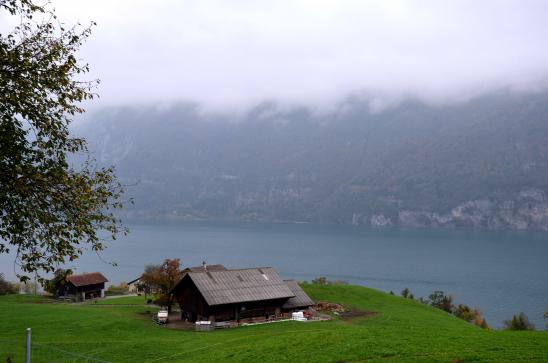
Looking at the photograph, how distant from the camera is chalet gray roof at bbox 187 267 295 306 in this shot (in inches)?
1850

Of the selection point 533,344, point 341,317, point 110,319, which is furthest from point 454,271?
point 533,344

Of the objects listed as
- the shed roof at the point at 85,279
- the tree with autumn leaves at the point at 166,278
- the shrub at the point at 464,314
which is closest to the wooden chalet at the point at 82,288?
the shed roof at the point at 85,279

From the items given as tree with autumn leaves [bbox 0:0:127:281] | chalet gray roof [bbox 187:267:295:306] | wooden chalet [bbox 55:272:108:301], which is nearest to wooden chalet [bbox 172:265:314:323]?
chalet gray roof [bbox 187:267:295:306]

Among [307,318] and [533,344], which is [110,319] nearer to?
[307,318]

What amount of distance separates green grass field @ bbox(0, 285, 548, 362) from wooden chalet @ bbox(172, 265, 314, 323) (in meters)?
3.62

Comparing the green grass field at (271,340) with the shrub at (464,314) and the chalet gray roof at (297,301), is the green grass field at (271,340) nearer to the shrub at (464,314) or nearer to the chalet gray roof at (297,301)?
the chalet gray roof at (297,301)

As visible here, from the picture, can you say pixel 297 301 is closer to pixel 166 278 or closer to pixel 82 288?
pixel 166 278

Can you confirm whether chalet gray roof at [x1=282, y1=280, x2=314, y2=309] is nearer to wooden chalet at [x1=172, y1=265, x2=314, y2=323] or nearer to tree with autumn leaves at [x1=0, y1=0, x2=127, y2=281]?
wooden chalet at [x1=172, y1=265, x2=314, y2=323]

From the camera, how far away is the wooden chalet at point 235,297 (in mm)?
46844

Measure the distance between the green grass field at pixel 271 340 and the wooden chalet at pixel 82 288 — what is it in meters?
25.8

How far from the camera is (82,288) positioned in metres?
84.2

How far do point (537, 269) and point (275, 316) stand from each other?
142 m

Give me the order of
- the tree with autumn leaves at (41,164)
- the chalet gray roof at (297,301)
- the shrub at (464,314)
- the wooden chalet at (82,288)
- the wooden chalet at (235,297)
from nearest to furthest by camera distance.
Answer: the tree with autumn leaves at (41,164)
the wooden chalet at (235,297)
the chalet gray roof at (297,301)
the shrub at (464,314)
the wooden chalet at (82,288)

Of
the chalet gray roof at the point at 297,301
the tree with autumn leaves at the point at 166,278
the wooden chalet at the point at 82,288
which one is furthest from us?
the wooden chalet at the point at 82,288
